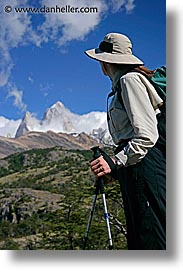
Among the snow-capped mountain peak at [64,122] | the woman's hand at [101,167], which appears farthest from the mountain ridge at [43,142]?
the woman's hand at [101,167]

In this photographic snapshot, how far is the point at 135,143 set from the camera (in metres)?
1.54

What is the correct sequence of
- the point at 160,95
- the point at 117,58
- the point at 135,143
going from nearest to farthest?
the point at 135,143
the point at 117,58
the point at 160,95

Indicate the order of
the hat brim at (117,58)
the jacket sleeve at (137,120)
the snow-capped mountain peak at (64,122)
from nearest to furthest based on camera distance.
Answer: the jacket sleeve at (137,120), the hat brim at (117,58), the snow-capped mountain peak at (64,122)

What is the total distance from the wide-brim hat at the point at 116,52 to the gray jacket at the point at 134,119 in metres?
0.08

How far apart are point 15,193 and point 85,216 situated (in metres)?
0.28

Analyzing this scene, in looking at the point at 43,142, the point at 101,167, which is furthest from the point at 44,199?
the point at 101,167

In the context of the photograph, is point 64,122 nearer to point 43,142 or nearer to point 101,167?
point 43,142

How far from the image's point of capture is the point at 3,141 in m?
2.11

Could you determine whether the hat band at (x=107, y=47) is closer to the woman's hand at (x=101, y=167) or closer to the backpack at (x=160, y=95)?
the backpack at (x=160, y=95)

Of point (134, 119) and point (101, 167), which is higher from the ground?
point (134, 119)

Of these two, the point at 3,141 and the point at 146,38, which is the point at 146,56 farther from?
the point at 3,141

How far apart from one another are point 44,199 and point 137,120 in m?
0.70

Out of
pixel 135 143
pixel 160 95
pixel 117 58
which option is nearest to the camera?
pixel 135 143

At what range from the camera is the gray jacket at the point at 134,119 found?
154 cm
